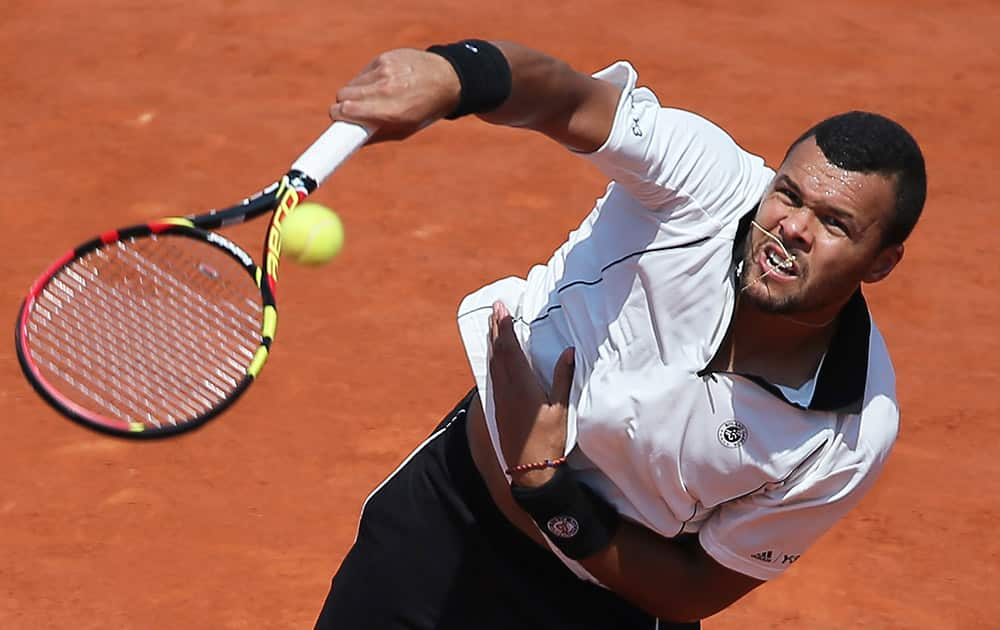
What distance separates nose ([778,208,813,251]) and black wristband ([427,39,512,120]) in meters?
0.55

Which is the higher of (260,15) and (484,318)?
(484,318)

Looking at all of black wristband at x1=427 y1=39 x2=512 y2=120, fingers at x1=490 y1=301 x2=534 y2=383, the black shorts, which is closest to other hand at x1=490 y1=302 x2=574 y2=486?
fingers at x1=490 y1=301 x2=534 y2=383

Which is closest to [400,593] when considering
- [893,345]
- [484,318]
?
[484,318]

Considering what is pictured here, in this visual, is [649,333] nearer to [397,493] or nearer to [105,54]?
[397,493]

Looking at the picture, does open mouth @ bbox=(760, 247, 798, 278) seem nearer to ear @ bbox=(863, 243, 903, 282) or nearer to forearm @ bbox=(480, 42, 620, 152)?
ear @ bbox=(863, 243, 903, 282)

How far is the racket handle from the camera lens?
243 centimetres

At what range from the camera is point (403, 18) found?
7.84 metres


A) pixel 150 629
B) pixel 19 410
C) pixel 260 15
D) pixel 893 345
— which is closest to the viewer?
pixel 150 629

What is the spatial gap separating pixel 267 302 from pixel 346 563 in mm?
878

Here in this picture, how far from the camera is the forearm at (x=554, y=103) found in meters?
2.58

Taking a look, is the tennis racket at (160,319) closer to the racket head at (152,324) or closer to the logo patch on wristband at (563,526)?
the racket head at (152,324)

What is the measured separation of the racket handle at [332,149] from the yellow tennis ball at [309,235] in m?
0.12

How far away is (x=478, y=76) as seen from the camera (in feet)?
8.20

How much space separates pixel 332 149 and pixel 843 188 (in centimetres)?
92
